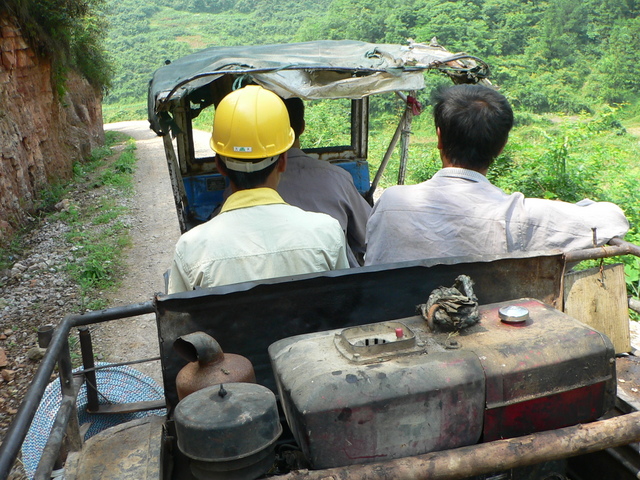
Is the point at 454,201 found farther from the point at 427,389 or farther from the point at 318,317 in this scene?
the point at 427,389

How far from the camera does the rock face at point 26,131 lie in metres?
8.64

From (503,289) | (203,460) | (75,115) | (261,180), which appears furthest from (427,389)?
(75,115)

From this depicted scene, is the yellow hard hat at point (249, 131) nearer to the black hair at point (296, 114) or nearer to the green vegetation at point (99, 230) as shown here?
the black hair at point (296, 114)

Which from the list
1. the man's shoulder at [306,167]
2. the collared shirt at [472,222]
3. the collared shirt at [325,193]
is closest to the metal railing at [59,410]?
the collared shirt at [472,222]

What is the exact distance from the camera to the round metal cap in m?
1.73

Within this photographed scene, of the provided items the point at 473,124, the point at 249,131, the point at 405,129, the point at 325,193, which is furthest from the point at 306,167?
the point at 473,124

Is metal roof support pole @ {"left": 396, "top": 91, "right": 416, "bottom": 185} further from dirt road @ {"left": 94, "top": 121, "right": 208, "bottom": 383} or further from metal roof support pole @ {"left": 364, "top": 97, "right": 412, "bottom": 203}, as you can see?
dirt road @ {"left": 94, "top": 121, "right": 208, "bottom": 383}

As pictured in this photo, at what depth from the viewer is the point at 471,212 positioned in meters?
2.33

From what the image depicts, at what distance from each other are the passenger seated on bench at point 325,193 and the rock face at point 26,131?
18.1ft

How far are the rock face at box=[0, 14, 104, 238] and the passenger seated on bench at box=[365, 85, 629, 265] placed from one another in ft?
22.5

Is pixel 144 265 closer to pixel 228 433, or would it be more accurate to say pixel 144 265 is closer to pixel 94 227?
pixel 94 227

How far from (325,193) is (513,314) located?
6.85 ft

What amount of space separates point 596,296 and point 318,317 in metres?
1.09

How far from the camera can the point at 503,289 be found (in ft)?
7.14
